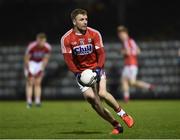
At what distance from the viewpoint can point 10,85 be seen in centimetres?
2478

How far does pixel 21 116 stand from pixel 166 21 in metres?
11.7

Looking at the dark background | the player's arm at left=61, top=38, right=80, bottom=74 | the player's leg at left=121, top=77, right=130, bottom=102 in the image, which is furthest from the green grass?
the dark background

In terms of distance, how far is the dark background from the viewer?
25.4 metres

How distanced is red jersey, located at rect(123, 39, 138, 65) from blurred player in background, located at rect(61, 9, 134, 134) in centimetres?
1136

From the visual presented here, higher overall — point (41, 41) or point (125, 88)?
point (41, 41)

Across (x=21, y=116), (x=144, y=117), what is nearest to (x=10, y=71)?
(x=21, y=116)

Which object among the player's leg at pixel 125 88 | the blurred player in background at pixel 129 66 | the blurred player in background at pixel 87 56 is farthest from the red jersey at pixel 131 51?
the blurred player in background at pixel 87 56

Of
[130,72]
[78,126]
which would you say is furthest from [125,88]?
[78,126]

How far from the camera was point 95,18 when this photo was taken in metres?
26.0

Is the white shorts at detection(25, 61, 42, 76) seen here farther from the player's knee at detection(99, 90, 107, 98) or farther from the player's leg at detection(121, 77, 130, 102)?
the player's knee at detection(99, 90, 107, 98)

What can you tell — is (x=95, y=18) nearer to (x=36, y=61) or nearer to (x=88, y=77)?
(x=36, y=61)

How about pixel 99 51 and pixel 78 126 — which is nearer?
pixel 99 51

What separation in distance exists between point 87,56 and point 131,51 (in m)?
11.5

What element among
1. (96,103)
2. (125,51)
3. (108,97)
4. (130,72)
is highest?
(108,97)
